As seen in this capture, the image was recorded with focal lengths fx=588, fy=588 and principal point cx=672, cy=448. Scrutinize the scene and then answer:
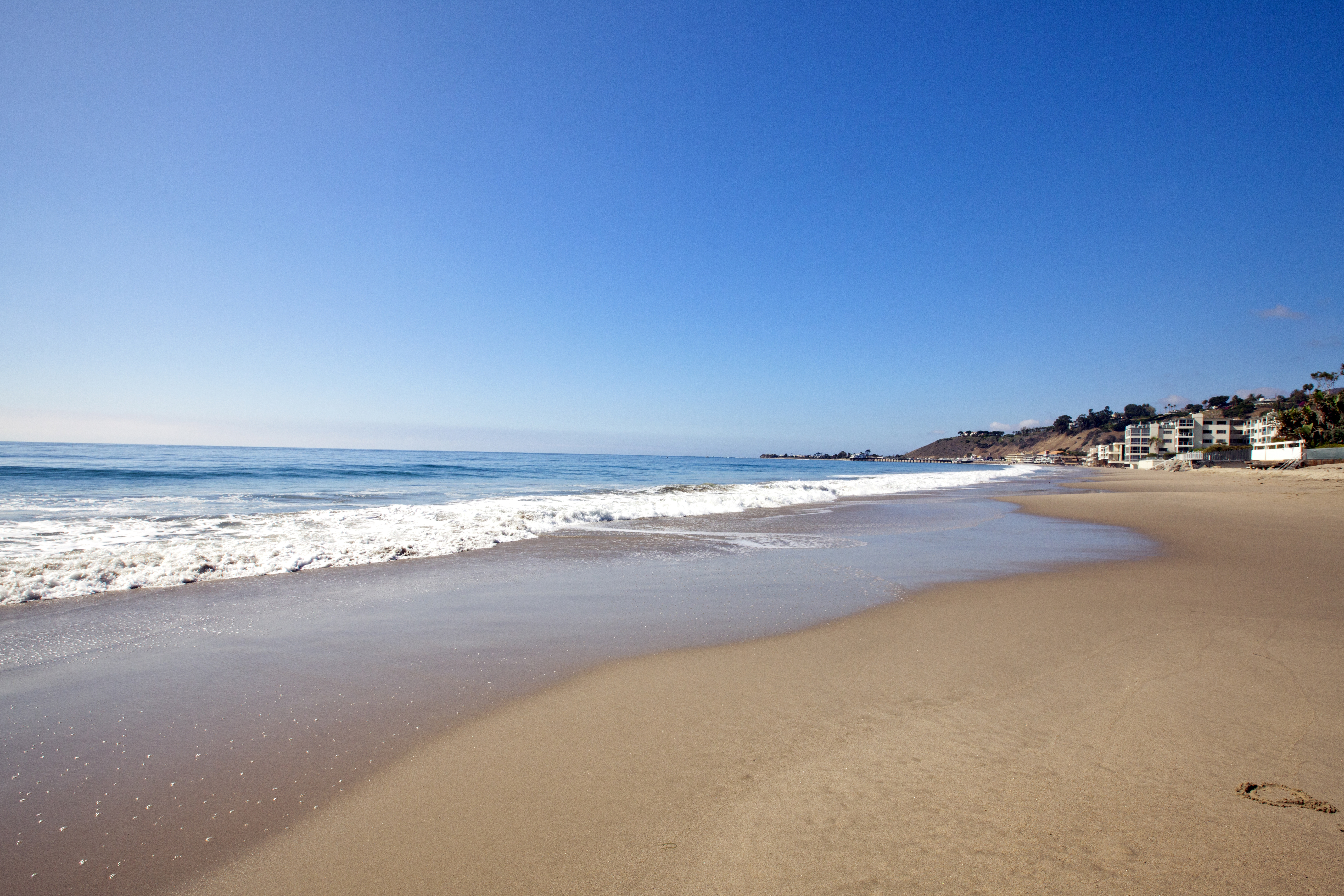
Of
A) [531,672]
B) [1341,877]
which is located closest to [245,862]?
[531,672]

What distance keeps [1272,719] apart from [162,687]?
22.3 ft

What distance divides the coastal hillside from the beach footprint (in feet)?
535

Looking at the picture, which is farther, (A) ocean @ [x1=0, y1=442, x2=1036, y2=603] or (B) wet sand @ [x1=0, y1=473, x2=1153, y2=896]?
(A) ocean @ [x1=0, y1=442, x2=1036, y2=603]

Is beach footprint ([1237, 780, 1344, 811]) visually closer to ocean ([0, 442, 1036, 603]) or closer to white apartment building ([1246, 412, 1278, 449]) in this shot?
ocean ([0, 442, 1036, 603])

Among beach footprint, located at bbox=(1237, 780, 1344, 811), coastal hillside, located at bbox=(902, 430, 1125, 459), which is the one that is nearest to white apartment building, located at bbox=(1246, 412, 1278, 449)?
coastal hillside, located at bbox=(902, 430, 1125, 459)

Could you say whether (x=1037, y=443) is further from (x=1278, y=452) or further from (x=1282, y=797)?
(x=1282, y=797)

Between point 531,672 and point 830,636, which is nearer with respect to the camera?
point 531,672

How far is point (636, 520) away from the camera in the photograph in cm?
1460

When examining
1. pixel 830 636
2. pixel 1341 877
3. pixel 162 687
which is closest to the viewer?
pixel 1341 877

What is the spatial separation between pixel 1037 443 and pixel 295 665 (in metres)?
203

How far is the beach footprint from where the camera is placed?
8.08 feet

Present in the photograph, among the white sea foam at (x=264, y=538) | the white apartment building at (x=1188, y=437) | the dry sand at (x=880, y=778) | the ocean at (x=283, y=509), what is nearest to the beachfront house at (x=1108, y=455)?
the white apartment building at (x=1188, y=437)

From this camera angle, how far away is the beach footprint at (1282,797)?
8.08ft

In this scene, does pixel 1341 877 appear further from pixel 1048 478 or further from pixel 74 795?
pixel 1048 478
